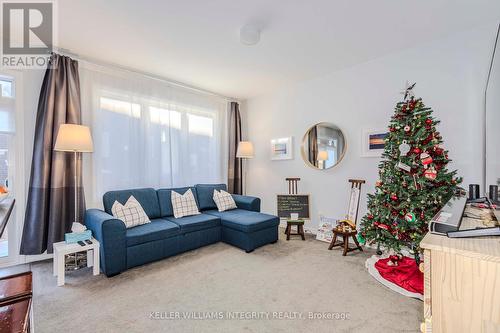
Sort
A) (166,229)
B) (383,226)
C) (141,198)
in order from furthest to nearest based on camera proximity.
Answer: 1. (141,198)
2. (166,229)
3. (383,226)

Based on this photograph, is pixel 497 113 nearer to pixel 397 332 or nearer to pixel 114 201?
pixel 397 332

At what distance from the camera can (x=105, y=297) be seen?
205 cm

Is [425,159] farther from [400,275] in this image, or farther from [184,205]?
[184,205]

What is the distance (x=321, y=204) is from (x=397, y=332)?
7.50 feet

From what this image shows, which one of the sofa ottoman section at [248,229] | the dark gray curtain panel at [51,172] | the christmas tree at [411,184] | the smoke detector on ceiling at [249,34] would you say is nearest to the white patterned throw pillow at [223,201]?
the sofa ottoman section at [248,229]

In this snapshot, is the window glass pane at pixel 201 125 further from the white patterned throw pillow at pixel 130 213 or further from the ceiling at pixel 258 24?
the white patterned throw pillow at pixel 130 213

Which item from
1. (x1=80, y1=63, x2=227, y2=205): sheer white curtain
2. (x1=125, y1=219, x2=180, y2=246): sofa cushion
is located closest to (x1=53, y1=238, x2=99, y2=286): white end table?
(x1=125, y1=219, x2=180, y2=246): sofa cushion

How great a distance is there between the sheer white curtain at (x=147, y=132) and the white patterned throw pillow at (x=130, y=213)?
493 millimetres

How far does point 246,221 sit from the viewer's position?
3184mm

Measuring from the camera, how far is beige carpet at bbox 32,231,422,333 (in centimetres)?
171

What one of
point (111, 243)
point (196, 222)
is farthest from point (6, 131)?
point (196, 222)

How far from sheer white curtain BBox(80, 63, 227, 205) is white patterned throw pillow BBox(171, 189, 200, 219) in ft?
1.39

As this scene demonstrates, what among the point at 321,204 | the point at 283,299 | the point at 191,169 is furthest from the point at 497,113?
the point at 191,169

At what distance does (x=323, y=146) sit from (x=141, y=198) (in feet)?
9.62
